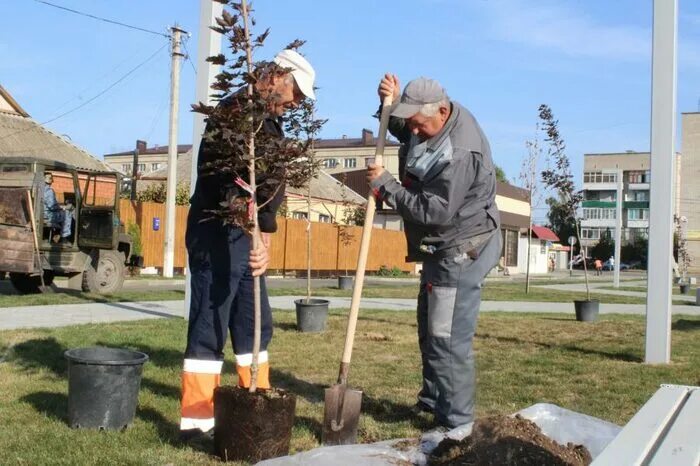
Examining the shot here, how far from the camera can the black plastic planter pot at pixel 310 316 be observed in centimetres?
879

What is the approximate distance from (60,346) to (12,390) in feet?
6.32

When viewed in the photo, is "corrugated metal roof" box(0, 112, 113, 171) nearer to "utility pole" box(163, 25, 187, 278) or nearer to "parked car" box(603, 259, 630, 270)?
"utility pole" box(163, 25, 187, 278)

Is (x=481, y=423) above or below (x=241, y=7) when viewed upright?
below

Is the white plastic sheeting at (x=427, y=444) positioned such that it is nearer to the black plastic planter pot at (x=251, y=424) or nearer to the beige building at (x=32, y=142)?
the black plastic planter pot at (x=251, y=424)

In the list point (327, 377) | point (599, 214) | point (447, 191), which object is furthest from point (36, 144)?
point (599, 214)

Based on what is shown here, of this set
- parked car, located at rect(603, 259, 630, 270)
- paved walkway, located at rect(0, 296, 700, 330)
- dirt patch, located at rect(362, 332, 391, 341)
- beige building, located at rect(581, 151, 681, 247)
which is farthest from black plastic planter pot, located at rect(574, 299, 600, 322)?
beige building, located at rect(581, 151, 681, 247)

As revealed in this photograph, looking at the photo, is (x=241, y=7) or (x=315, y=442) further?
(x=315, y=442)

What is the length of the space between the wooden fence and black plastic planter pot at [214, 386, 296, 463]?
12.9m

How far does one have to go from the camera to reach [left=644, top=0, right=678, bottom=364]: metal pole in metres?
6.86

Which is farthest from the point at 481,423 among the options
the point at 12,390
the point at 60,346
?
the point at 60,346

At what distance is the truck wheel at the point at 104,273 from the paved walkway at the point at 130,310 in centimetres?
239

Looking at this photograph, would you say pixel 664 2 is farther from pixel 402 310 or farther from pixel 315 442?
pixel 402 310

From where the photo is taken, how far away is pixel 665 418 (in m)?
2.35

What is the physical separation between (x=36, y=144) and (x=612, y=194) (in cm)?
10043
